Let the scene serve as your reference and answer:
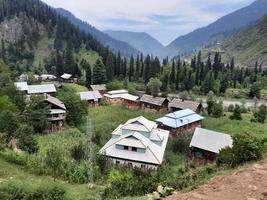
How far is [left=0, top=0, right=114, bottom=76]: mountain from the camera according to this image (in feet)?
460

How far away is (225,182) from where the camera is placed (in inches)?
559

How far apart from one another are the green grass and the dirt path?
37.4 metres

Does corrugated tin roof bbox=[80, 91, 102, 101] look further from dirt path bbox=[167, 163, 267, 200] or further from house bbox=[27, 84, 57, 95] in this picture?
dirt path bbox=[167, 163, 267, 200]

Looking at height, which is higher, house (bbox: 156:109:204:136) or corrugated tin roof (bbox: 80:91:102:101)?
corrugated tin roof (bbox: 80:91:102:101)

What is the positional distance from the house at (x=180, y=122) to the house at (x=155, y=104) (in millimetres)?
11270

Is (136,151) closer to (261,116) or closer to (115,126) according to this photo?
(115,126)

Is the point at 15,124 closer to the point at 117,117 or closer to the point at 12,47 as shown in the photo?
the point at 117,117

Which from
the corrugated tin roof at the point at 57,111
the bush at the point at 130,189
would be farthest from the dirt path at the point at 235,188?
the corrugated tin roof at the point at 57,111

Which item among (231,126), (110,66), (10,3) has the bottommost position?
(231,126)

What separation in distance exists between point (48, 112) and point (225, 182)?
37.9 m

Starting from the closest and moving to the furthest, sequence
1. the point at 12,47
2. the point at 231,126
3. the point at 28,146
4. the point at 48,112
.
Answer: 1. the point at 28,146
2. the point at 48,112
3. the point at 231,126
4. the point at 12,47

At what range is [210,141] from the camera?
135 feet

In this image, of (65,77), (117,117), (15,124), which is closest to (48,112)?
(15,124)

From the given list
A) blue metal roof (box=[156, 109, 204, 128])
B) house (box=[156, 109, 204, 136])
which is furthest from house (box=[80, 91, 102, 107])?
blue metal roof (box=[156, 109, 204, 128])
